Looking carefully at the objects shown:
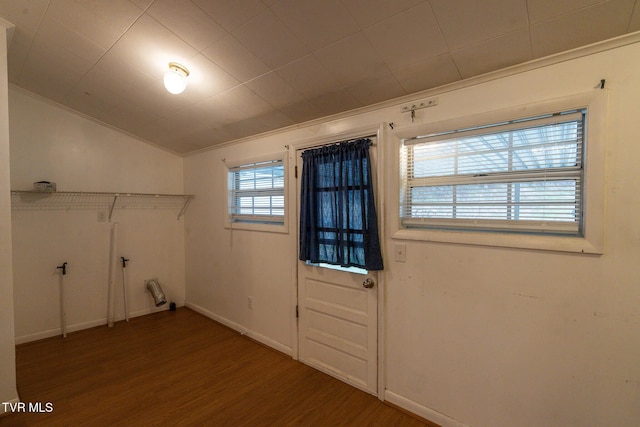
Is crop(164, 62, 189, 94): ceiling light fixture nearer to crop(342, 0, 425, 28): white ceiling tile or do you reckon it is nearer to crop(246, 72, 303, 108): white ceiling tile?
crop(246, 72, 303, 108): white ceiling tile

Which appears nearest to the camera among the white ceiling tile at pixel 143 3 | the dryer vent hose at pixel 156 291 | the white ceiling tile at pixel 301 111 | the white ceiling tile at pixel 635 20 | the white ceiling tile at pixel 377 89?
the white ceiling tile at pixel 635 20

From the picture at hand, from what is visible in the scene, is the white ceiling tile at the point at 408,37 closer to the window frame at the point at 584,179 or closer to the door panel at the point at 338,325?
the window frame at the point at 584,179

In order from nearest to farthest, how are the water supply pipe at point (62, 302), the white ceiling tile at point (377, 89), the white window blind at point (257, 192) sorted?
the white ceiling tile at point (377, 89) → the white window blind at point (257, 192) → the water supply pipe at point (62, 302)

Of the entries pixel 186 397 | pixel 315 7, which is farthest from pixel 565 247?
pixel 186 397

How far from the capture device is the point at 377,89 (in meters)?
1.88

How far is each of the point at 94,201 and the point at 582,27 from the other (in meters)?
4.67

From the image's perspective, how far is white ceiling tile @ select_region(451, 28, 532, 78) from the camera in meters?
1.35

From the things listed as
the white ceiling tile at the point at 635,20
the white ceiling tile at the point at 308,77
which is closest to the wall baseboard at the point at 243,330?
the white ceiling tile at the point at 308,77

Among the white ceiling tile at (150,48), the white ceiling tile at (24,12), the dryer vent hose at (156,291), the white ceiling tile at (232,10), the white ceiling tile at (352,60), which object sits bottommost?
the dryer vent hose at (156,291)

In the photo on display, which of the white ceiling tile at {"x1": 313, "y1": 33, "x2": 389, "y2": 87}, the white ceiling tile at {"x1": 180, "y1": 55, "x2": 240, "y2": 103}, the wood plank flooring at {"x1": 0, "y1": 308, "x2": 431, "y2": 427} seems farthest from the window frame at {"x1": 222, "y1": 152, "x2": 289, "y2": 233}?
the wood plank flooring at {"x1": 0, "y1": 308, "x2": 431, "y2": 427}

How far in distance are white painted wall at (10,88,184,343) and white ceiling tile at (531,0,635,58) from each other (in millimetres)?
4314

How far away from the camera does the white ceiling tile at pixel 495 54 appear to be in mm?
1353

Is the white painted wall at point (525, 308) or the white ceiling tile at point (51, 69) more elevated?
the white ceiling tile at point (51, 69)

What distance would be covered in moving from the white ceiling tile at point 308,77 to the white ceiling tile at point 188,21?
455 mm
